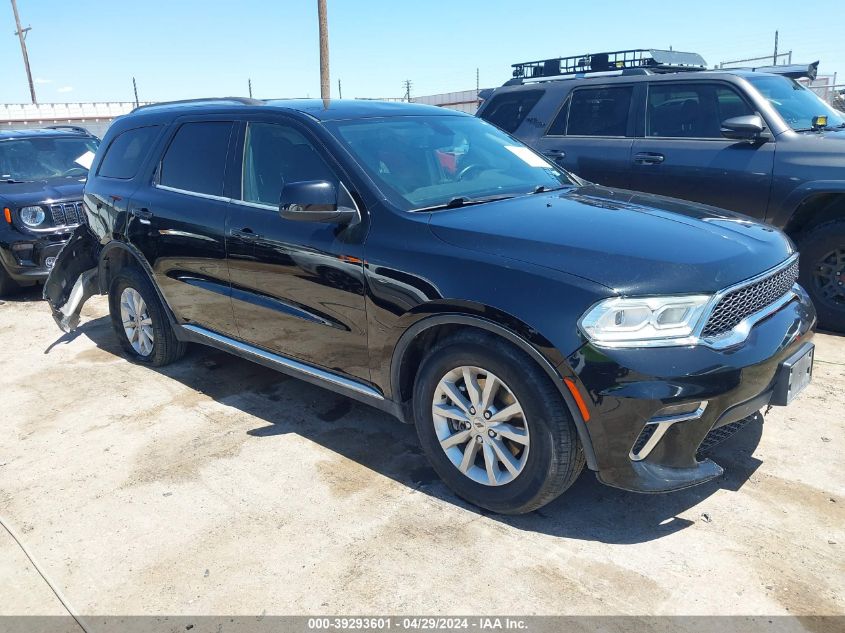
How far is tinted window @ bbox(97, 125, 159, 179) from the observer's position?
488cm

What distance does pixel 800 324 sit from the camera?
3.08 m

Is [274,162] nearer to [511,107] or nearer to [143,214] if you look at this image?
[143,214]

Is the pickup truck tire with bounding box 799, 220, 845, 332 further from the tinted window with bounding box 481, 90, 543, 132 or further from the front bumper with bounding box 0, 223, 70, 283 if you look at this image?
the front bumper with bounding box 0, 223, 70, 283

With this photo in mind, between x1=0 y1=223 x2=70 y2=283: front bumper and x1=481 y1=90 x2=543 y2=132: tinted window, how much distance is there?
190 inches

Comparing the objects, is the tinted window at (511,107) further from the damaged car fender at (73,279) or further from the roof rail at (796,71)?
the damaged car fender at (73,279)

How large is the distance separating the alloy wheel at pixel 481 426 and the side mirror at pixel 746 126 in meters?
3.59

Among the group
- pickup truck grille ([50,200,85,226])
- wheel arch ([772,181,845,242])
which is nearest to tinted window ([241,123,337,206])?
wheel arch ([772,181,845,242])

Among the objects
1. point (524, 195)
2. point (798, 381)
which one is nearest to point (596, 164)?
point (524, 195)

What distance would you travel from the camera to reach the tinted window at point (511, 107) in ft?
22.5

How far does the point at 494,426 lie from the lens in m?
2.90

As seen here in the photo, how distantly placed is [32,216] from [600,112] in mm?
6028

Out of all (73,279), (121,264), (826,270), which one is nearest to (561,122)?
(826,270)

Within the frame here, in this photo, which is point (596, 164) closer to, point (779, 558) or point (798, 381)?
point (798, 381)

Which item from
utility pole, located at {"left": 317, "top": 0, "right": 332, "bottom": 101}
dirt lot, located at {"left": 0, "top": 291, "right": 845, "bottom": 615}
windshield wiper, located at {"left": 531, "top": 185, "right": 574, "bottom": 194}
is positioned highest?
utility pole, located at {"left": 317, "top": 0, "right": 332, "bottom": 101}
